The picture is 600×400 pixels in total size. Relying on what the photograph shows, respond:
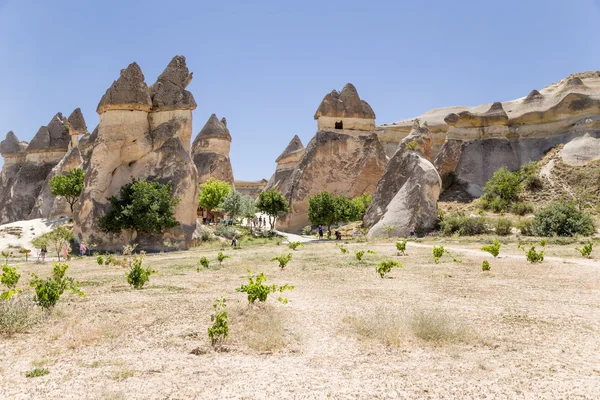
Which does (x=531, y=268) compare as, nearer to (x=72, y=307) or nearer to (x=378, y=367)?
(x=378, y=367)

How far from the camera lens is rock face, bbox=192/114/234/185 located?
44906 millimetres

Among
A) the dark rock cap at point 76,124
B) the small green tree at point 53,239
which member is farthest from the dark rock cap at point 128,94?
the dark rock cap at point 76,124

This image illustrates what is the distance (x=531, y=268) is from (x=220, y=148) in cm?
3672

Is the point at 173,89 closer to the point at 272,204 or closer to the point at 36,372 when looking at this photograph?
the point at 272,204

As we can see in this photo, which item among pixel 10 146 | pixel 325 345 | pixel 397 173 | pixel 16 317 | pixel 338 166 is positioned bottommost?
pixel 325 345

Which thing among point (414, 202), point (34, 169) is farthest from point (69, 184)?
point (414, 202)

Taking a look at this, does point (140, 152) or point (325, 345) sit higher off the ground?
point (140, 152)

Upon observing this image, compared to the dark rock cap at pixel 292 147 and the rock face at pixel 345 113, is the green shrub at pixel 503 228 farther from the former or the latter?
the dark rock cap at pixel 292 147

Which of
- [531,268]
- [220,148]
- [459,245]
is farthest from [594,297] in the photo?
[220,148]

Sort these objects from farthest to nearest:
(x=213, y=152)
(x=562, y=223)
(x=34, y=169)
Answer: (x=213, y=152) < (x=34, y=169) < (x=562, y=223)

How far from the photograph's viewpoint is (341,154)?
3738 centimetres

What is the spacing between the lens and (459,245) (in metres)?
21.2

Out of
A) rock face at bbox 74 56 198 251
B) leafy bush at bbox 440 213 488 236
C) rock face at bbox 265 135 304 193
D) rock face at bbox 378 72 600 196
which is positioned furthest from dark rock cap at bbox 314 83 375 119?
leafy bush at bbox 440 213 488 236

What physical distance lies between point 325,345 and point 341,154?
31850 millimetres
